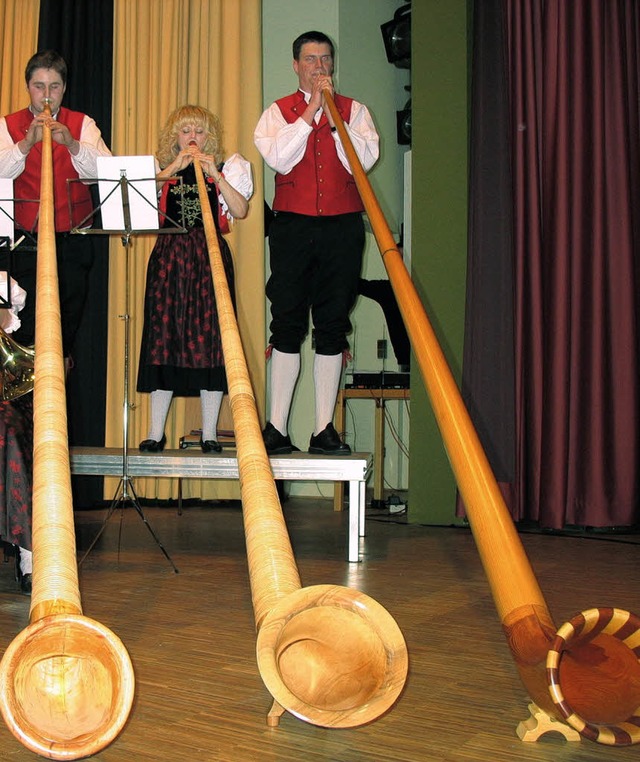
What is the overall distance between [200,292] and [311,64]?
0.98 metres

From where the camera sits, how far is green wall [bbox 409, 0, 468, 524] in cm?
385

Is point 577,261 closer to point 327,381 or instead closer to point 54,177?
point 327,381

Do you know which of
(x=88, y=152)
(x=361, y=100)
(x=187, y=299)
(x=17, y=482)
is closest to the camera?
(x=17, y=482)

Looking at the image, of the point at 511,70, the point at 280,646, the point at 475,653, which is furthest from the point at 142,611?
the point at 511,70

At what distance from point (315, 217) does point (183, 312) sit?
26.2 inches

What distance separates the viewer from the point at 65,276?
11.8 feet

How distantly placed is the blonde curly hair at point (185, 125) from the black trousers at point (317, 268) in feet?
1.19

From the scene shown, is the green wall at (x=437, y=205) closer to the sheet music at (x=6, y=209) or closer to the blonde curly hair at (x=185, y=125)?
the blonde curly hair at (x=185, y=125)

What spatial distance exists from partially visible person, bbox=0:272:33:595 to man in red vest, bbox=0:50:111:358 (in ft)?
3.14

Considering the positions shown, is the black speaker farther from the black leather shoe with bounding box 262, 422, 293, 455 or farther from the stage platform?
the stage platform

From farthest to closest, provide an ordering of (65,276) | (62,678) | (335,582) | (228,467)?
(65,276) < (228,467) < (335,582) < (62,678)

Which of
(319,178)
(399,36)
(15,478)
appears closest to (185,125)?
(319,178)

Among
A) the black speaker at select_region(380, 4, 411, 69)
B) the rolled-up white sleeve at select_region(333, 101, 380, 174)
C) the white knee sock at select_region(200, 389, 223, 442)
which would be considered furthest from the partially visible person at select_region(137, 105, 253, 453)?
the black speaker at select_region(380, 4, 411, 69)

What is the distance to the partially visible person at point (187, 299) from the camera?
3336mm
